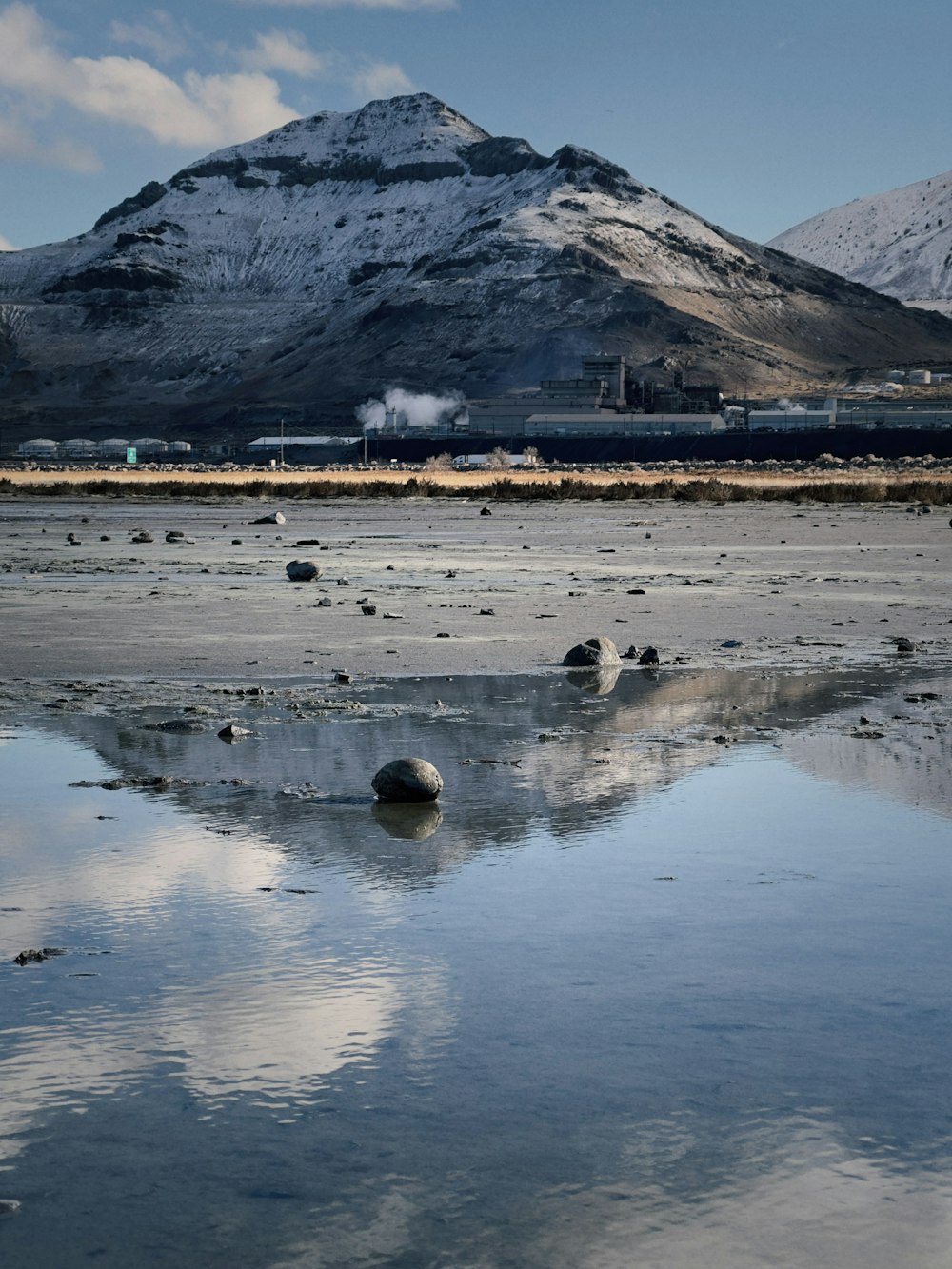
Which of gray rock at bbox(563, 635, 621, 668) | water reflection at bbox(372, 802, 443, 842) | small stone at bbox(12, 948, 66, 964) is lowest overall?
water reflection at bbox(372, 802, 443, 842)

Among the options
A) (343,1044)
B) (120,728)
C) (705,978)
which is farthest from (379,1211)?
(120,728)

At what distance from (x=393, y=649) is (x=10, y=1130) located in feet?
48.2

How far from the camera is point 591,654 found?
1884 centimetres

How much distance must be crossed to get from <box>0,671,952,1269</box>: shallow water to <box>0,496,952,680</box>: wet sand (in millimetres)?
7207

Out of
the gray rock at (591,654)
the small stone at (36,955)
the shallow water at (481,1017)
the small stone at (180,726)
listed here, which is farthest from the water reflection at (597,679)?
the small stone at (36,955)

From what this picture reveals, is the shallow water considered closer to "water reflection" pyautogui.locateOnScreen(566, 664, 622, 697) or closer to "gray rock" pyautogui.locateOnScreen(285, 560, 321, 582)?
"water reflection" pyautogui.locateOnScreen(566, 664, 622, 697)

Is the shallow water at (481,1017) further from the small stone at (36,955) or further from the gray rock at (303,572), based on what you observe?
the gray rock at (303,572)

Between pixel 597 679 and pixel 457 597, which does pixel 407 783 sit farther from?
pixel 457 597

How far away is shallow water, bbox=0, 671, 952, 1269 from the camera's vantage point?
507 cm

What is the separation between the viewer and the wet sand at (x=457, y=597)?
19875 millimetres

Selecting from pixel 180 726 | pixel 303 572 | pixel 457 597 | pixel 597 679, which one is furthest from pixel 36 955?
pixel 303 572

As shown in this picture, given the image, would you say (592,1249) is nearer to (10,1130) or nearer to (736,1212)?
(736,1212)

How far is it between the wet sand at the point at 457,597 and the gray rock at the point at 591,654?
1.07ft

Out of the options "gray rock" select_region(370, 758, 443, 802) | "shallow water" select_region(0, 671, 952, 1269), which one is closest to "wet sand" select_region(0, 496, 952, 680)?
"gray rock" select_region(370, 758, 443, 802)
